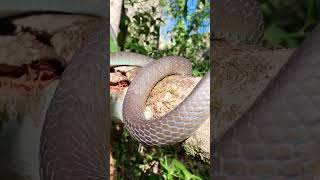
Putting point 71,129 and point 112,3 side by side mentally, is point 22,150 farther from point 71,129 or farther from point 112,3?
point 112,3

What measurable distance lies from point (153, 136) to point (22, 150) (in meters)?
0.71

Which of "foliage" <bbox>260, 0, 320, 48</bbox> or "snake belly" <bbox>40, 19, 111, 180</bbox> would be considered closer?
"foliage" <bbox>260, 0, 320, 48</bbox>

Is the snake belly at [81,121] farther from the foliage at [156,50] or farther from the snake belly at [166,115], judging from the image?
the foliage at [156,50]

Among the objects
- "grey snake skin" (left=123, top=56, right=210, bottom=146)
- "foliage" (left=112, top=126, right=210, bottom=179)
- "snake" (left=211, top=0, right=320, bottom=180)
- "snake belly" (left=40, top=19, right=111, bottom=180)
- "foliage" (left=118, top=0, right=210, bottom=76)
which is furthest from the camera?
"foliage" (left=118, top=0, right=210, bottom=76)

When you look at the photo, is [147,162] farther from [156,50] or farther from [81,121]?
[81,121]

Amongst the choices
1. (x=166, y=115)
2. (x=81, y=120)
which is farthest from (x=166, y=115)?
(x=81, y=120)

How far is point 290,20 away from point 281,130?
0.37 ft

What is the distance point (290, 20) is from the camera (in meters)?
0.50

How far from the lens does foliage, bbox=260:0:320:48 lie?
498 millimetres

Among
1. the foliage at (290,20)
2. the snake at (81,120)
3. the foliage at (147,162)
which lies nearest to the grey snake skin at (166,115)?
the snake at (81,120)

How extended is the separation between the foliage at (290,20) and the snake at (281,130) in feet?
0.05

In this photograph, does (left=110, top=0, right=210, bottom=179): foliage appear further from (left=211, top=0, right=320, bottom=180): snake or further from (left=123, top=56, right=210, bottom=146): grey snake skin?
(left=211, top=0, right=320, bottom=180): snake

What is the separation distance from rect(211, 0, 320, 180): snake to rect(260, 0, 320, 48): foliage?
0.01 metres

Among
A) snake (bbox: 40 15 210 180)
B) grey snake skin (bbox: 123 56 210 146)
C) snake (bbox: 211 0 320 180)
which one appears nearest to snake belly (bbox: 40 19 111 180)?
snake (bbox: 40 15 210 180)
